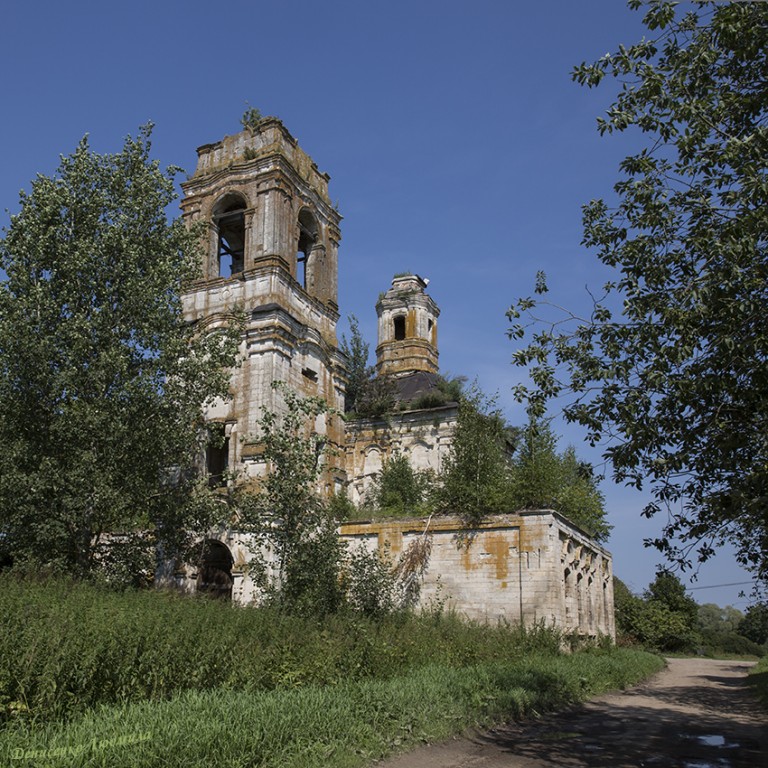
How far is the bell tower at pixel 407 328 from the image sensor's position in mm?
39906

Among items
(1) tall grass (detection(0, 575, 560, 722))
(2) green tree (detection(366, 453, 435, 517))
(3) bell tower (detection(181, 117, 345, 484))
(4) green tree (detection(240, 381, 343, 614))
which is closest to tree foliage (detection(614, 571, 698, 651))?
(2) green tree (detection(366, 453, 435, 517))

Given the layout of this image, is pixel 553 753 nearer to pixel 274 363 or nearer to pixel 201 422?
pixel 201 422

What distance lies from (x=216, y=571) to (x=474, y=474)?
28.6 ft

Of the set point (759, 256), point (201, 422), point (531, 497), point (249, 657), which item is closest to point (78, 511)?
point (201, 422)

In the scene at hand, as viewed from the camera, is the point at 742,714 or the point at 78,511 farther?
the point at 78,511

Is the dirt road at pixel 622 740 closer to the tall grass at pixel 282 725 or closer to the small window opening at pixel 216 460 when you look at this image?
the tall grass at pixel 282 725

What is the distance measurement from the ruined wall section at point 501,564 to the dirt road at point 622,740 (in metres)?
3.80

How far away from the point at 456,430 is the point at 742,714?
451 inches

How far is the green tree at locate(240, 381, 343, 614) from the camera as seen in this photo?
15.2 meters

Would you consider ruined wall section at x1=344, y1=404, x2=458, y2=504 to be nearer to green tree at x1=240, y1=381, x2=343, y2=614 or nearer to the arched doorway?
the arched doorway

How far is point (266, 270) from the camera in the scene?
80.1 feet

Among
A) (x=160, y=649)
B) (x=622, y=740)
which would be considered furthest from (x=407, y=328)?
(x=160, y=649)

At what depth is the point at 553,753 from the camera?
31.5ft

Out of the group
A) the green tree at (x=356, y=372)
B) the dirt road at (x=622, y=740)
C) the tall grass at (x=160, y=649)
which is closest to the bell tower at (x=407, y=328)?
the green tree at (x=356, y=372)
